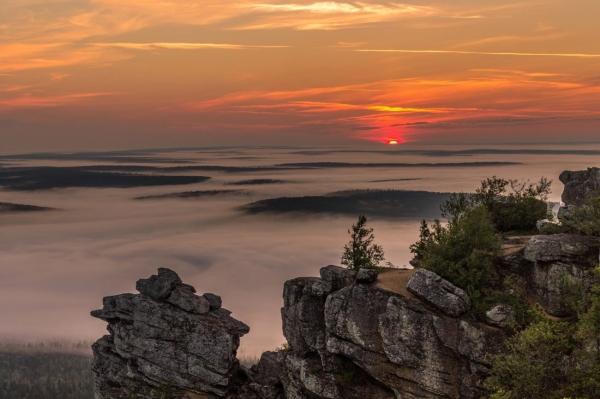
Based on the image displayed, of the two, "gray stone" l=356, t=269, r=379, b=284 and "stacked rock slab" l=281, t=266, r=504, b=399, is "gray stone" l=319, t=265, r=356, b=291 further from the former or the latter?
"gray stone" l=356, t=269, r=379, b=284

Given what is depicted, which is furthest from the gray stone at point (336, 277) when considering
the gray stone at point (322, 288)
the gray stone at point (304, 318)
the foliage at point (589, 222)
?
the foliage at point (589, 222)

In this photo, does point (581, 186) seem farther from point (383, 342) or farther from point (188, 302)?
point (188, 302)

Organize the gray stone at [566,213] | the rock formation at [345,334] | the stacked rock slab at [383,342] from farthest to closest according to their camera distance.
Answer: the gray stone at [566,213] → the rock formation at [345,334] → the stacked rock slab at [383,342]

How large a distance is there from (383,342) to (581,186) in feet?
153

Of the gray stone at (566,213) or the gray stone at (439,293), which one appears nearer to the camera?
the gray stone at (439,293)

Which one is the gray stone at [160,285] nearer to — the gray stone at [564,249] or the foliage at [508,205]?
the foliage at [508,205]

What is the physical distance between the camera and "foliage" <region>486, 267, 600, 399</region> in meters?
47.8

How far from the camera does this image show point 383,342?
60781mm

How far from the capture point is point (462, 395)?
5669 cm

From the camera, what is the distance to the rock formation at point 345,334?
57.8 meters

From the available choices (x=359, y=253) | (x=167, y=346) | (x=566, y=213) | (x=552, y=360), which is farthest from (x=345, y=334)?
(x=566, y=213)

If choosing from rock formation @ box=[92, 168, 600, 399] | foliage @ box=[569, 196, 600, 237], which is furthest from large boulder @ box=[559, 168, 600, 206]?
foliage @ box=[569, 196, 600, 237]

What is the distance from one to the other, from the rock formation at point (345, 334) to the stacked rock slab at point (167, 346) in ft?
0.53

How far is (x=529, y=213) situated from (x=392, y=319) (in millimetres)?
33589
